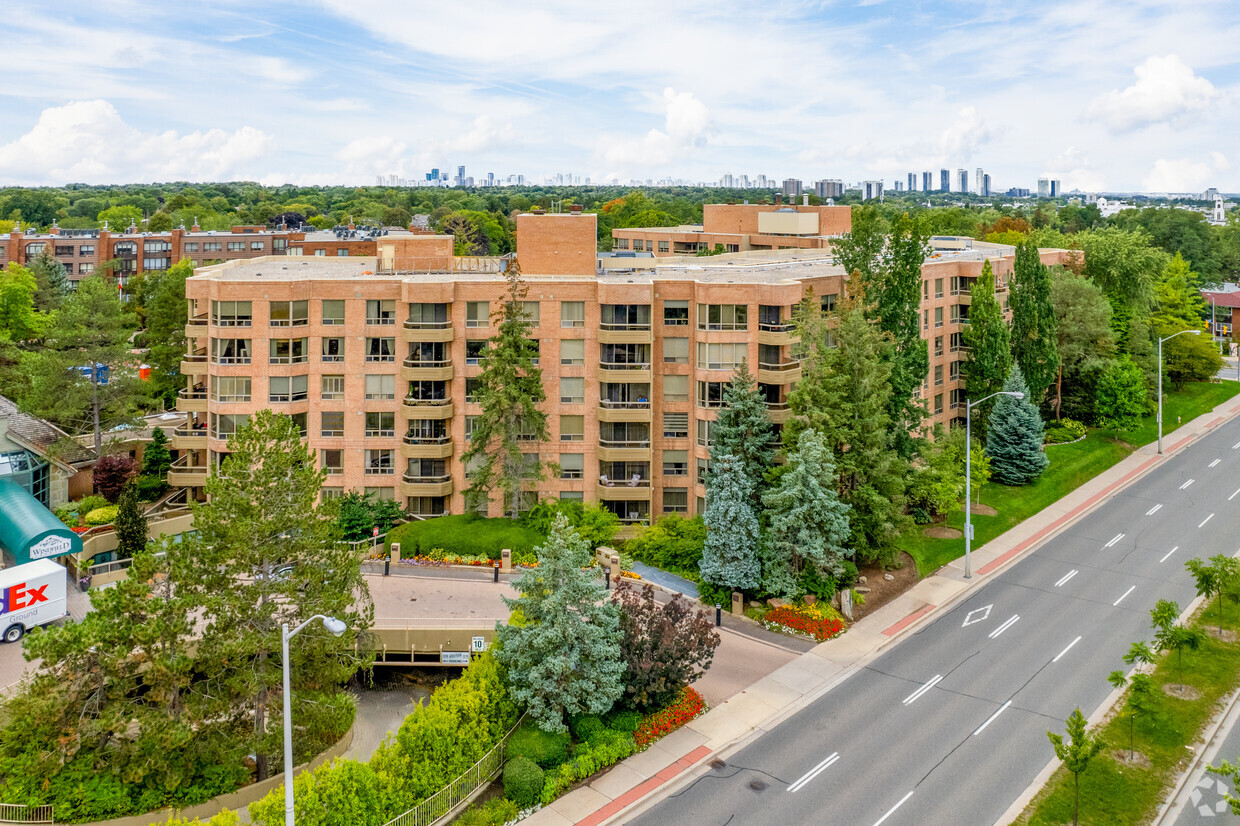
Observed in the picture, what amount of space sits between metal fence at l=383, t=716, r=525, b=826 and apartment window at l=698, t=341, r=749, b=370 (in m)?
24.6

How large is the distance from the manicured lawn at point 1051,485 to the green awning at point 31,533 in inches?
1640

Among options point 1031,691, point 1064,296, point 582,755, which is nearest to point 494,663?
point 582,755

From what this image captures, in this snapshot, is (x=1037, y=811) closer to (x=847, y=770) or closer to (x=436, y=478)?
(x=847, y=770)

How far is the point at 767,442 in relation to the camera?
151ft

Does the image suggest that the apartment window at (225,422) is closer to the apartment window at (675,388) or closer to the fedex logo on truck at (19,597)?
the fedex logo on truck at (19,597)

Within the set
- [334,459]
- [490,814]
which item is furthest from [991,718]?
[334,459]

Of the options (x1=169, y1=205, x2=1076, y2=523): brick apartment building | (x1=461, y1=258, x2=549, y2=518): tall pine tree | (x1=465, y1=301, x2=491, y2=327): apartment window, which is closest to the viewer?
(x1=461, y1=258, x2=549, y2=518): tall pine tree

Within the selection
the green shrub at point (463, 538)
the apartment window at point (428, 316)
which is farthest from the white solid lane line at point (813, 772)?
the apartment window at point (428, 316)

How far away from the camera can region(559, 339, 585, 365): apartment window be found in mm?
49219

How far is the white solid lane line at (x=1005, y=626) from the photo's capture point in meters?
38.1

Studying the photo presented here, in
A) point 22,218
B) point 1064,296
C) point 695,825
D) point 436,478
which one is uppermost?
point 22,218

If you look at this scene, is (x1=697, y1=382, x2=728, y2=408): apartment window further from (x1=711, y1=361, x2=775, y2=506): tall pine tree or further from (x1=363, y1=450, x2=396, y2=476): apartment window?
(x1=363, y1=450, x2=396, y2=476): apartment window

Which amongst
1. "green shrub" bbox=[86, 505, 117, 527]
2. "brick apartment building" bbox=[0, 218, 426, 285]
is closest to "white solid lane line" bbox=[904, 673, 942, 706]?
"green shrub" bbox=[86, 505, 117, 527]

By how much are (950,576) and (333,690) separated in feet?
100
